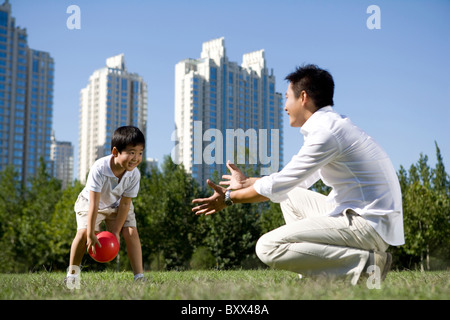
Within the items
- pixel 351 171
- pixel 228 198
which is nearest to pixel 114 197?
pixel 228 198

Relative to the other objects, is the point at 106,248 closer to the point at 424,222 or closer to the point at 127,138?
the point at 127,138

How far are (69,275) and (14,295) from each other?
176 centimetres

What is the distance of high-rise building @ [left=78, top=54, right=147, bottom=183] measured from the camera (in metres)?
73.3

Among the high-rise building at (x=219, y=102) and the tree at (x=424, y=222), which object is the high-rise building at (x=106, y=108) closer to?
the high-rise building at (x=219, y=102)

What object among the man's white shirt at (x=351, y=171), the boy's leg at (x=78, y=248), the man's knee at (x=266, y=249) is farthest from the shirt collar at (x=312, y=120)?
the boy's leg at (x=78, y=248)

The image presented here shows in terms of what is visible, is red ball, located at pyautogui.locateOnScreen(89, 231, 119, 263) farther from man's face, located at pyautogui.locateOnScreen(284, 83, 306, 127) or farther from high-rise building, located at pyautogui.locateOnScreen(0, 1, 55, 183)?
high-rise building, located at pyautogui.locateOnScreen(0, 1, 55, 183)

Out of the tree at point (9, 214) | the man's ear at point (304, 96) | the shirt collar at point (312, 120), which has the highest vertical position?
the man's ear at point (304, 96)

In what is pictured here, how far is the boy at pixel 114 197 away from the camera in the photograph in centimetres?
463

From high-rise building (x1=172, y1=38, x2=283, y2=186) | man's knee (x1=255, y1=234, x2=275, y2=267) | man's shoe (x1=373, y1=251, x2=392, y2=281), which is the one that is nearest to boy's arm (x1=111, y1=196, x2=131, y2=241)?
man's knee (x1=255, y1=234, x2=275, y2=267)

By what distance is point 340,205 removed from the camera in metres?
3.49

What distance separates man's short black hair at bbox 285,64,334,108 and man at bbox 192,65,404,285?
14cm

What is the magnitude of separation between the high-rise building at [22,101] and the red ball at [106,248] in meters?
78.8

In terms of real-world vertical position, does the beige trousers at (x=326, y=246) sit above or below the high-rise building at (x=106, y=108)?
below

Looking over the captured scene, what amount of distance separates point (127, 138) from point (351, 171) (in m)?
2.36
